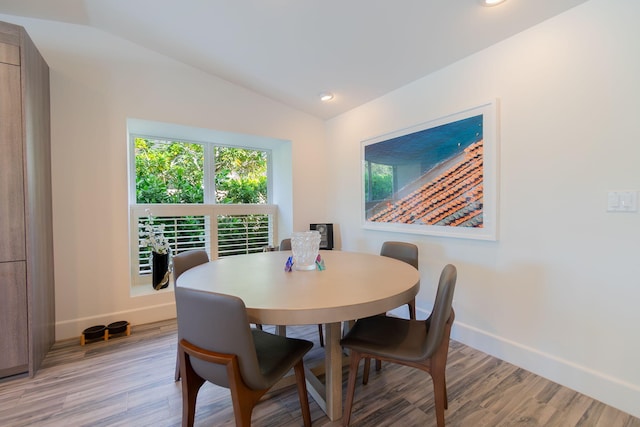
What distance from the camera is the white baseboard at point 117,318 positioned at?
8.06 ft

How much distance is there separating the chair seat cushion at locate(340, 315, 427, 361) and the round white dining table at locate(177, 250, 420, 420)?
0.12 meters

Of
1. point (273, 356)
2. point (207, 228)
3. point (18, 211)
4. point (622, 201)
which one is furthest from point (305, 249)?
point (207, 228)

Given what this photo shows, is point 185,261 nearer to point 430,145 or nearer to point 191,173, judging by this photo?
point 191,173

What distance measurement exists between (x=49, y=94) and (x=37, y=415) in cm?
239

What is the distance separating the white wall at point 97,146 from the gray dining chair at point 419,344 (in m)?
2.26

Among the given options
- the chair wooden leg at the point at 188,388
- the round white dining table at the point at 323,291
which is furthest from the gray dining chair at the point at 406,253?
the chair wooden leg at the point at 188,388

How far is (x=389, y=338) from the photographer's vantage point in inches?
58.9

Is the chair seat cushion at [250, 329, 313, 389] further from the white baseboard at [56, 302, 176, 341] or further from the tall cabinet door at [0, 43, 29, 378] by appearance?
the white baseboard at [56, 302, 176, 341]

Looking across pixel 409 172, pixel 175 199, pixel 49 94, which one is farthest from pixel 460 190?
pixel 49 94

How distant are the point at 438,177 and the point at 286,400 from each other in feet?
6.73

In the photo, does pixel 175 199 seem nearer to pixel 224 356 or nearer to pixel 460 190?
pixel 224 356

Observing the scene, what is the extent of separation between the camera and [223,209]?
138 inches

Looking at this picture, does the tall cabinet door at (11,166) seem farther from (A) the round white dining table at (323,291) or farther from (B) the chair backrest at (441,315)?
(B) the chair backrest at (441,315)

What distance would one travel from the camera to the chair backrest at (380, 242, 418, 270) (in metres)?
2.24
